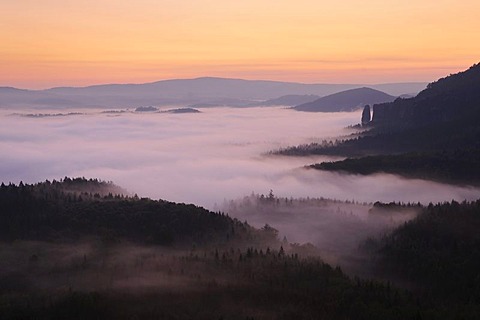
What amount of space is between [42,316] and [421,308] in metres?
127

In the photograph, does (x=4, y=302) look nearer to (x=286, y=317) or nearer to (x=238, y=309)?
(x=238, y=309)

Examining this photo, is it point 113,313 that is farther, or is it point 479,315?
point 113,313

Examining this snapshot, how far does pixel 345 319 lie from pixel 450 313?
33.9 metres

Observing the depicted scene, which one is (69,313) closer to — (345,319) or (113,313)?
(113,313)

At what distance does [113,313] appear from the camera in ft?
655

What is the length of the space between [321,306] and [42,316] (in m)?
93.4

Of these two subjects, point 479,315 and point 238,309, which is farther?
point 238,309

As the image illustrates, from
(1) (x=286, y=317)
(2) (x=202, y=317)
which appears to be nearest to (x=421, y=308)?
(1) (x=286, y=317)

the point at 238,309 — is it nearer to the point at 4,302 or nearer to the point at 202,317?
the point at 202,317

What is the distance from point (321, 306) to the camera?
651 feet

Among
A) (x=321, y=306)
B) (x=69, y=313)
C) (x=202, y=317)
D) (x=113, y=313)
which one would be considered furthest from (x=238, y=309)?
(x=69, y=313)

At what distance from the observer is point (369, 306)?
7756 inches

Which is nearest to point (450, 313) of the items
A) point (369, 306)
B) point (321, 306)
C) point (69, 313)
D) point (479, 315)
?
point (479, 315)

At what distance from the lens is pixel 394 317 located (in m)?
187
